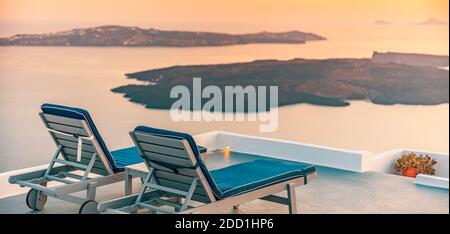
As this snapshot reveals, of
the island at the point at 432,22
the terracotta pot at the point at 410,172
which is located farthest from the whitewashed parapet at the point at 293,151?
the island at the point at 432,22

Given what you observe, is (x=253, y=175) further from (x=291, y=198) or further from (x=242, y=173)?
(x=291, y=198)

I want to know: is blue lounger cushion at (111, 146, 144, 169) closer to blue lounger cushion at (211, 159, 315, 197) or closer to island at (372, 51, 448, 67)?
blue lounger cushion at (211, 159, 315, 197)

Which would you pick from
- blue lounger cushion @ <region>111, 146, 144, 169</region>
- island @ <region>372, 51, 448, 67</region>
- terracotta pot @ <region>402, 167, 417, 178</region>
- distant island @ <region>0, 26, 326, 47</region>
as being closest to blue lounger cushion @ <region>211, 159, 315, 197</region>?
blue lounger cushion @ <region>111, 146, 144, 169</region>

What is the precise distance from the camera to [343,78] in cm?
1352

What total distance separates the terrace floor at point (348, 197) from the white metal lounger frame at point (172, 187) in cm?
43

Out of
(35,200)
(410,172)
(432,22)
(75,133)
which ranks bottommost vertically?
(410,172)

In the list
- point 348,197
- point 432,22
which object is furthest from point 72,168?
point 432,22

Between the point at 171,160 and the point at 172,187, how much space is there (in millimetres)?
281

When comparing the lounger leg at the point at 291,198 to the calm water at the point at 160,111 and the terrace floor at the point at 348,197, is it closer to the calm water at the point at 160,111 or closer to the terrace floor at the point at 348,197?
the terrace floor at the point at 348,197

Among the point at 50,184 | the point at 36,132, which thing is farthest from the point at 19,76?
the point at 50,184

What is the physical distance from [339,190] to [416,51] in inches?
315

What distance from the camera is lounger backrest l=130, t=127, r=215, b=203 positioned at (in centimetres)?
479

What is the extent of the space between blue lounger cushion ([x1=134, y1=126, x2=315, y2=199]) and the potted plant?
9.02ft

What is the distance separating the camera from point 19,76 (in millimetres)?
7391
